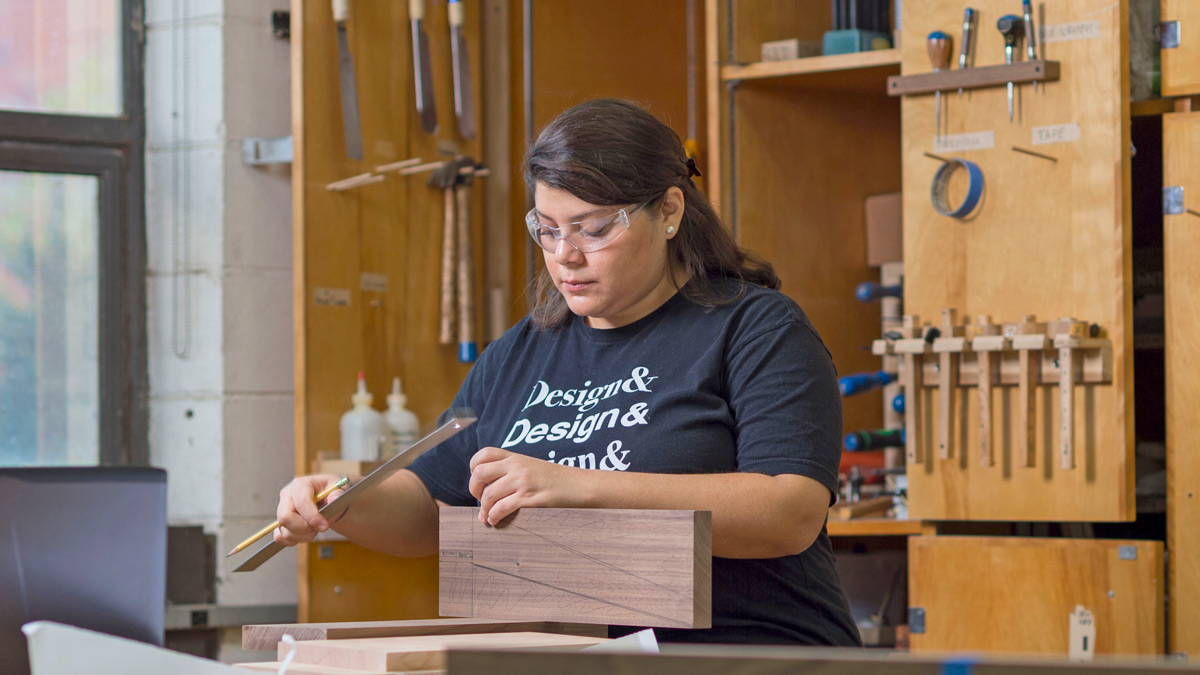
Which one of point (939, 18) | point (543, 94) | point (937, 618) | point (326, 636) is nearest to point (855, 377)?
point (937, 618)

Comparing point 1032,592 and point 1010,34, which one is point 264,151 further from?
point 1032,592

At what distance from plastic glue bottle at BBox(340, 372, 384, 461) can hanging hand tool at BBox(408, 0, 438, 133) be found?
2.18 feet

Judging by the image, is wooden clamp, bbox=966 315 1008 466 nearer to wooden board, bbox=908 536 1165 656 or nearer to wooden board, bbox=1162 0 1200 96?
wooden board, bbox=908 536 1165 656

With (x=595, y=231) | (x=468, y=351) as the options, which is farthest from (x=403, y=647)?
(x=468, y=351)

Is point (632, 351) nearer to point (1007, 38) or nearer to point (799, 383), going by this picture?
point (799, 383)

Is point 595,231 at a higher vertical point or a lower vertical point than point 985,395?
higher

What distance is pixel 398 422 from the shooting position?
3.10 meters

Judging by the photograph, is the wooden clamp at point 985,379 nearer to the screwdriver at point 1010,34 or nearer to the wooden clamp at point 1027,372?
the wooden clamp at point 1027,372

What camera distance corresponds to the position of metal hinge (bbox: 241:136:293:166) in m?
3.17

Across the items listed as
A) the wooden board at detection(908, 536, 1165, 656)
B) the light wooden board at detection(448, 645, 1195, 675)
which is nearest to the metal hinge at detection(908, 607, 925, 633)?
the wooden board at detection(908, 536, 1165, 656)

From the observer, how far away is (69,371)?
319 cm

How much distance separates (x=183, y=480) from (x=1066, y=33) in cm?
218

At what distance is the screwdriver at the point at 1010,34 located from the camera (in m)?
2.49

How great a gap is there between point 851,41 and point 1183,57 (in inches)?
26.9
